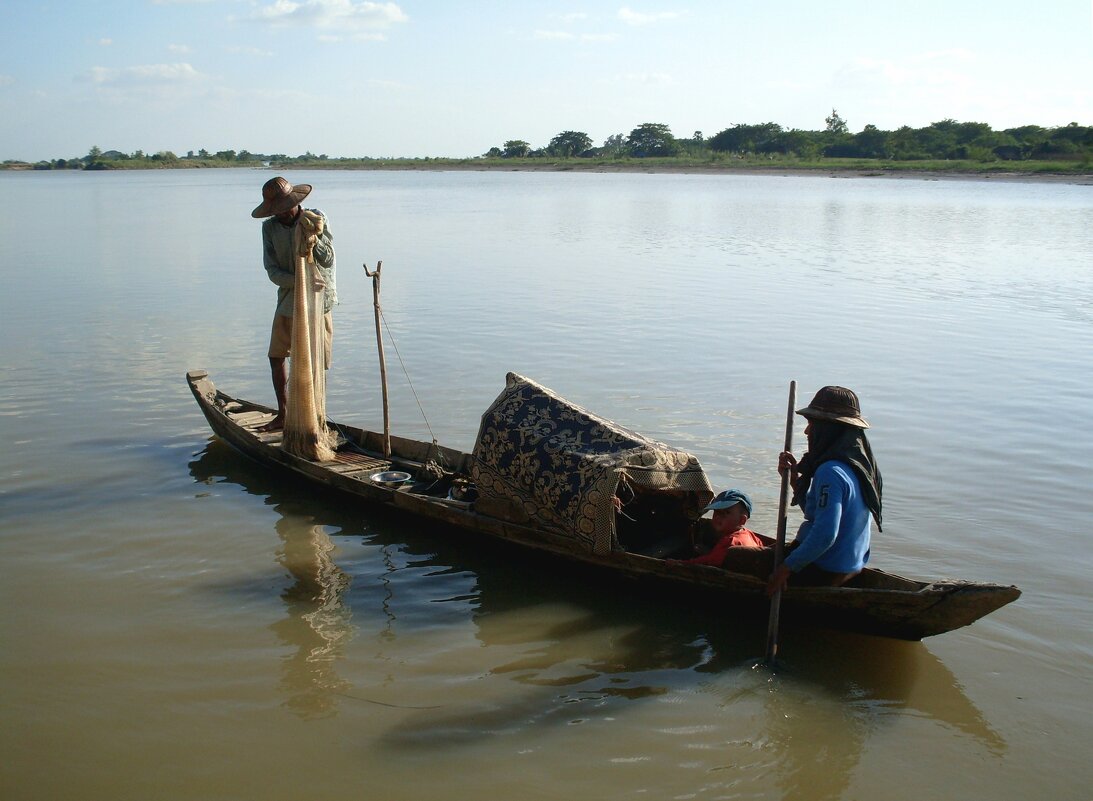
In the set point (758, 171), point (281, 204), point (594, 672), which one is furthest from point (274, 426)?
point (758, 171)

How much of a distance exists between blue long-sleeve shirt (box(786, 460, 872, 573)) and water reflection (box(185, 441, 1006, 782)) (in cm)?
60

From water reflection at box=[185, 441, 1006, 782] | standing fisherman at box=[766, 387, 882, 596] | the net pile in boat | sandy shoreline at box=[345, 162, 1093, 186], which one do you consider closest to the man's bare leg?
water reflection at box=[185, 441, 1006, 782]

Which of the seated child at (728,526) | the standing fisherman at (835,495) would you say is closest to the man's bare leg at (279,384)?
the seated child at (728,526)

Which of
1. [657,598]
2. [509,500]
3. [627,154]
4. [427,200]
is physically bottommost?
[657,598]

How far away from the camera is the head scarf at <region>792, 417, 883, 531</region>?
4.77 metres

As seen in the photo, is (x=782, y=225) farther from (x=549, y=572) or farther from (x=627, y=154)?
(x=627, y=154)

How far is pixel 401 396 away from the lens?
1035 centimetres

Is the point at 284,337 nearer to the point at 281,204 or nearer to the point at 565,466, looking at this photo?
the point at 281,204

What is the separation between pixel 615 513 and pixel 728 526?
676mm

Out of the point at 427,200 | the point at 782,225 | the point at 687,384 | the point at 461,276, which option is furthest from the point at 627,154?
the point at 687,384

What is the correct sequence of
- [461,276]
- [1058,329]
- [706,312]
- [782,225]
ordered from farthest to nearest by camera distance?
1. [782,225]
2. [461,276]
3. [706,312]
4. [1058,329]

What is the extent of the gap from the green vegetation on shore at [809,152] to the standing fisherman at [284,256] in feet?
185

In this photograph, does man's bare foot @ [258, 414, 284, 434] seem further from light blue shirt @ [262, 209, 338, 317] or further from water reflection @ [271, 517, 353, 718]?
water reflection @ [271, 517, 353, 718]

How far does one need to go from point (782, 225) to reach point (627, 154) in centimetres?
7971
